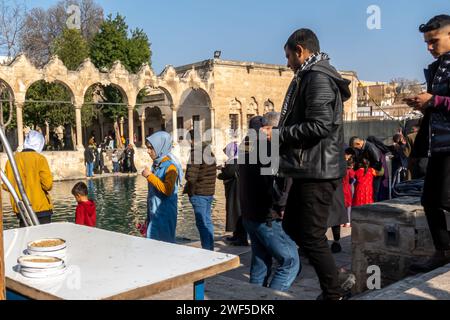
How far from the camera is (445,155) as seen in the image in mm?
3314

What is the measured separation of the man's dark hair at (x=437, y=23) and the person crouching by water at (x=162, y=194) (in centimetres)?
280

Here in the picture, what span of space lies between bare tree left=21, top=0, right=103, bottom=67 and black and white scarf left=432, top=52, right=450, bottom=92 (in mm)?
36194

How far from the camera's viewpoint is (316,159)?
10.2 ft

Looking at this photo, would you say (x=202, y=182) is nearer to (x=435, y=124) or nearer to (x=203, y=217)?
(x=203, y=217)

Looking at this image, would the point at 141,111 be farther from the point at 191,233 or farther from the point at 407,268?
the point at 407,268

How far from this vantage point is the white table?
2182mm

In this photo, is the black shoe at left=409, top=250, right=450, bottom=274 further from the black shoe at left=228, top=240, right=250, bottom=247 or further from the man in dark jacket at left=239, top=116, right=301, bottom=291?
the black shoe at left=228, top=240, right=250, bottom=247

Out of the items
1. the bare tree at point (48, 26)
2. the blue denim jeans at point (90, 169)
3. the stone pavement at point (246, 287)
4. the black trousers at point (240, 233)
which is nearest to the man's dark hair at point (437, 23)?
the stone pavement at point (246, 287)

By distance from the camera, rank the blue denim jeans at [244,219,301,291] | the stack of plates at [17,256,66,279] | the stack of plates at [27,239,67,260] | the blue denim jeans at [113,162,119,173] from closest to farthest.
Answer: the stack of plates at [17,256,66,279] → the stack of plates at [27,239,67,260] → the blue denim jeans at [244,219,301,291] → the blue denim jeans at [113,162,119,173]

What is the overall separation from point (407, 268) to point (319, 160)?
163cm

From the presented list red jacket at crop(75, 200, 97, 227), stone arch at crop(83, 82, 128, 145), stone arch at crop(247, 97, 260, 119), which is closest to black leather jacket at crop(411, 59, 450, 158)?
red jacket at crop(75, 200, 97, 227)

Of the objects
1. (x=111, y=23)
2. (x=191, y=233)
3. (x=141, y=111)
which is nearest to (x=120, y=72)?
(x=111, y=23)

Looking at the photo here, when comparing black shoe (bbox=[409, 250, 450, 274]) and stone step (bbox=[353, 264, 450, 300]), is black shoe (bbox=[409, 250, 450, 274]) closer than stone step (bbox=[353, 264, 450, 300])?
No
